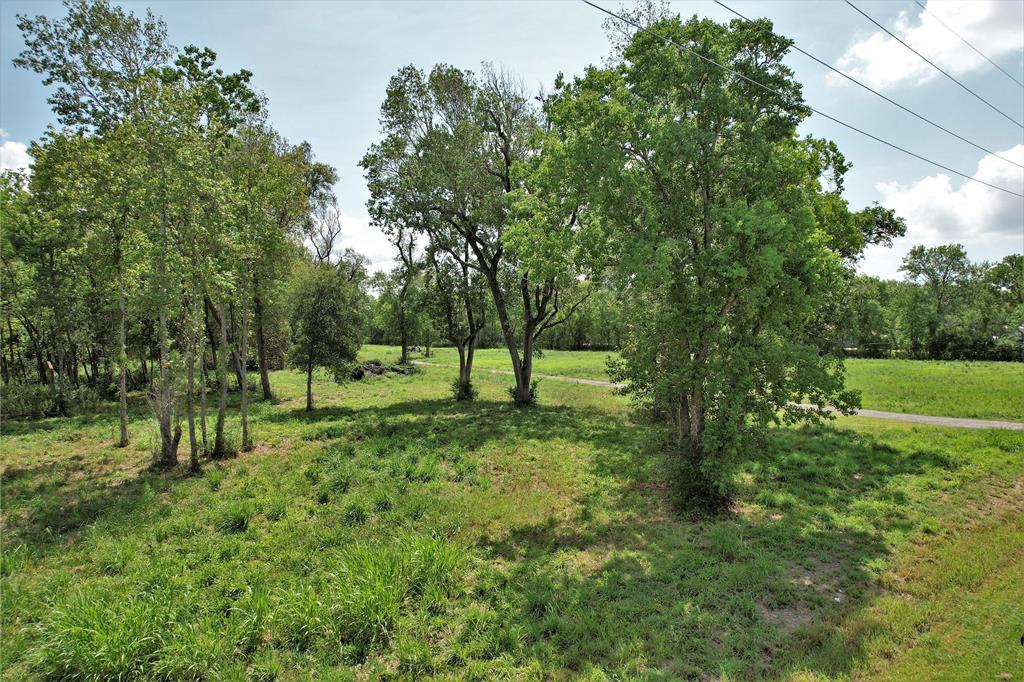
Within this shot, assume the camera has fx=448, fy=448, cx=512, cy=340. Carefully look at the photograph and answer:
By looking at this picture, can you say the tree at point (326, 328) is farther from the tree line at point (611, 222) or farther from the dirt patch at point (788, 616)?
the dirt patch at point (788, 616)

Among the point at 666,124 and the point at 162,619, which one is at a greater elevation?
the point at 666,124

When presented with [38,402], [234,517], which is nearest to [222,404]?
[234,517]

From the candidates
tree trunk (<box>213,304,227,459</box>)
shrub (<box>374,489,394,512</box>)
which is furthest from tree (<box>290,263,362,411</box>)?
shrub (<box>374,489,394,512</box>)

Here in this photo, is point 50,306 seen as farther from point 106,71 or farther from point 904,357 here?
point 904,357

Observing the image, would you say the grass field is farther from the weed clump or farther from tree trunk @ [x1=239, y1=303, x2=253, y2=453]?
tree trunk @ [x1=239, y1=303, x2=253, y2=453]

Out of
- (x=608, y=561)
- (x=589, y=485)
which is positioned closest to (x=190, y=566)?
(x=608, y=561)

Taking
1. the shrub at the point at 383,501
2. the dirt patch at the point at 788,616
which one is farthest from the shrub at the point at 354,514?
the dirt patch at the point at 788,616

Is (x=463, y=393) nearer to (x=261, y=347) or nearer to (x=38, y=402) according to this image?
(x=261, y=347)

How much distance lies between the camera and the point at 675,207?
9562mm

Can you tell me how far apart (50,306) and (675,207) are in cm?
2568

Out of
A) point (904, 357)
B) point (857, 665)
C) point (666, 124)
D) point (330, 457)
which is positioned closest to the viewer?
point (857, 665)

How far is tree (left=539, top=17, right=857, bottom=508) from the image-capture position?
8.54 m

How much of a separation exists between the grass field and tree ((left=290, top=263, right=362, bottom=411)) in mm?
8293

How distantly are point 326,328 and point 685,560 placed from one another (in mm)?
19150
